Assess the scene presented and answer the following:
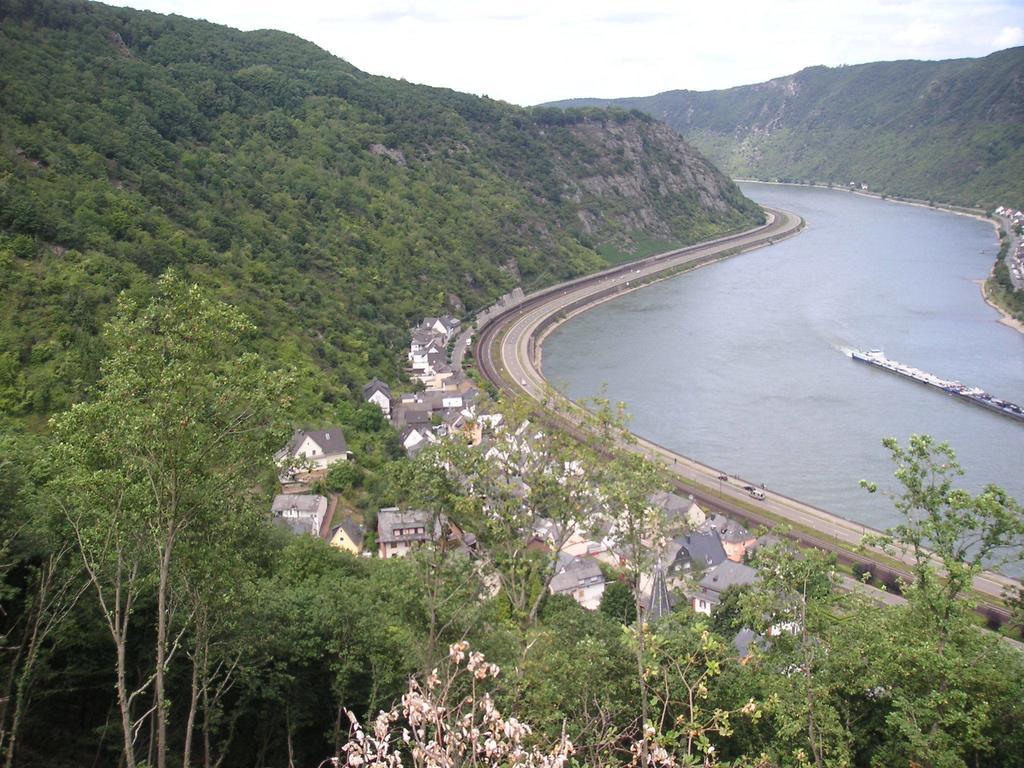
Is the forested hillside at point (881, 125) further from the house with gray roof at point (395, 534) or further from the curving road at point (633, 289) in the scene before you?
the house with gray roof at point (395, 534)

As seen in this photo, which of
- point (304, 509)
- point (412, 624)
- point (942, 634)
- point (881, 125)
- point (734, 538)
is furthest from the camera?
point (881, 125)

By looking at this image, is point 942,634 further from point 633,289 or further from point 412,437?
point 633,289

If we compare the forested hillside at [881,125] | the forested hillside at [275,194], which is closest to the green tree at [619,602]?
the forested hillside at [275,194]

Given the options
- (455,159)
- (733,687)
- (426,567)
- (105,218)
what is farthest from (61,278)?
(455,159)

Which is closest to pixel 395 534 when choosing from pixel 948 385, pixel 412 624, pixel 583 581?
pixel 583 581

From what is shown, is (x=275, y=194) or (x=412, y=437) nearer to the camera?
(x=412, y=437)

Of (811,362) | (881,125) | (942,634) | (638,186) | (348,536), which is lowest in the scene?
(811,362)

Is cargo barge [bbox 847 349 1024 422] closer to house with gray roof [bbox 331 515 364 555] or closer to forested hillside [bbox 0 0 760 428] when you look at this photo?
forested hillside [bbox 0 0 760 428]
